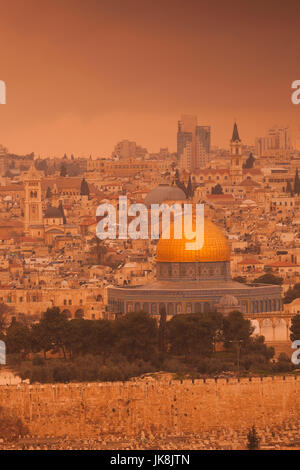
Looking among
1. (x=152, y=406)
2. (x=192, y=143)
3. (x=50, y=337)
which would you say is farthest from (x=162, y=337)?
(x=192, y=143)

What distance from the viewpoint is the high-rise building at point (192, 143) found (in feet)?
291

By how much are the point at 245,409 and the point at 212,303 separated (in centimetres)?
1194

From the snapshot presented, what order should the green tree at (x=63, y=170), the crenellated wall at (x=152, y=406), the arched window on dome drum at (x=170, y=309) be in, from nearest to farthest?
the crenellated wall at (x=152, y=406), the arched window on dome drum at (x=170, y=309), the green tree at (x=63, y=170)

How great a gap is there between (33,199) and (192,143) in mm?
12332

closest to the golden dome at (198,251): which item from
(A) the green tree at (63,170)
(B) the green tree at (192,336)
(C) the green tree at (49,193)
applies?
(B) the green tree at (192,336)

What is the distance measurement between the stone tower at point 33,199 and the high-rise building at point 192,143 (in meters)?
7.26

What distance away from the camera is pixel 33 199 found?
9612cm

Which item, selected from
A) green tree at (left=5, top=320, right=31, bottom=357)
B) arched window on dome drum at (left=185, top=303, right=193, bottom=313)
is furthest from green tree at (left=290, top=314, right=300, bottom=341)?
green tree at (left=5, top=320, right=31, bottom=357)

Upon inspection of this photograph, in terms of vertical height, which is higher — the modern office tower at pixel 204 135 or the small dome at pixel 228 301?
the modern office tower at pixel 204 135

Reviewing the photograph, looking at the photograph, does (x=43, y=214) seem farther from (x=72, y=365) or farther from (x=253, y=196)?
(x=72, y=365)

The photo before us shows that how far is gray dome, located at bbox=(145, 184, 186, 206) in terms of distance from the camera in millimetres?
84062

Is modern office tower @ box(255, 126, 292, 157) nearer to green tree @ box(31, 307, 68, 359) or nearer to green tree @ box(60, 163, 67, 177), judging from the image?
green tree @ box(60, 163, 67, 177)

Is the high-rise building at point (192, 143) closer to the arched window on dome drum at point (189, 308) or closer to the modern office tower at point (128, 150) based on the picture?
the modern office tower at point (128, 150)

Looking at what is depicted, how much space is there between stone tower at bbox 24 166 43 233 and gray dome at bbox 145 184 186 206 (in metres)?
7.65
